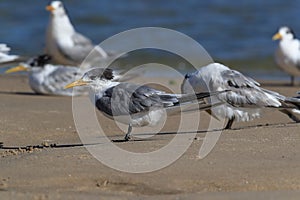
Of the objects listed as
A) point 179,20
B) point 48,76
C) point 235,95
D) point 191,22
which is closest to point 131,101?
point 235,95

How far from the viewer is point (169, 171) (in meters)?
4.51

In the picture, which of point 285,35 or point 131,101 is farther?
point 285,35

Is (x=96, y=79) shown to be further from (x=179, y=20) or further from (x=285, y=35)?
(x=179, y=20)

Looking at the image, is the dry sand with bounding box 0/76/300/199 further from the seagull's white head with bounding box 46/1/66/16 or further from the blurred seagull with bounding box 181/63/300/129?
the seagull's white head with bounding box 46/1/66/16

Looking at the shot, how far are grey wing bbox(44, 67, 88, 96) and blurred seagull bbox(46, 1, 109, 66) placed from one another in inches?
35.2

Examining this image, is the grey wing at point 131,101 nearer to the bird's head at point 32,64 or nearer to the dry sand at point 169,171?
the dry sand at point 169,171

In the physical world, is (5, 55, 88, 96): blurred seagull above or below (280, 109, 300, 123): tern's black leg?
below

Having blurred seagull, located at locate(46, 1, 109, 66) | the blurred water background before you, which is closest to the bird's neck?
blurred seagull, located at locate(46, 1, 109, 66)

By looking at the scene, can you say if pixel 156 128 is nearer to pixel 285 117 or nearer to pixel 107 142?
pixel 107 142

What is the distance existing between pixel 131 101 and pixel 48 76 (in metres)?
3.78

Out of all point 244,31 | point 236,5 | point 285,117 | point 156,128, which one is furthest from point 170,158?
point 236,5

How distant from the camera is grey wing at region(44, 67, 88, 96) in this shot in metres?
8.70

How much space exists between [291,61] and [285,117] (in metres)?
3.51

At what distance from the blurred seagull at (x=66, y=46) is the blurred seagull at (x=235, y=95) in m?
4.06
